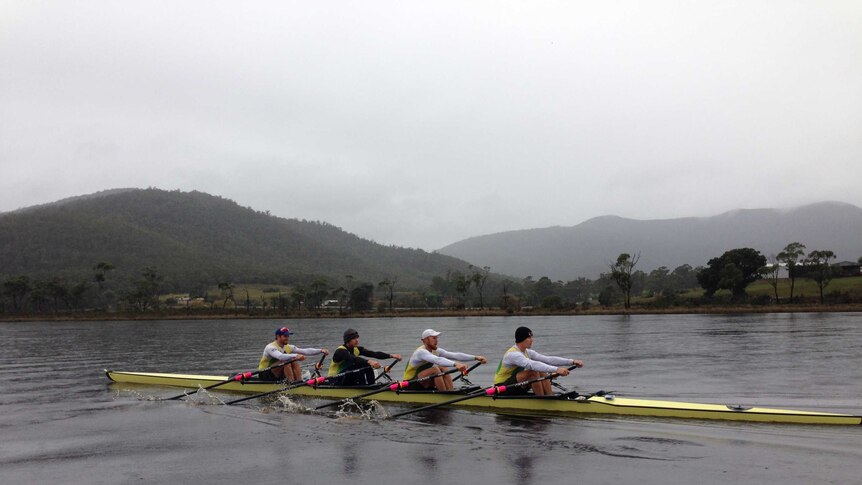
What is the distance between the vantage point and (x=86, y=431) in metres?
15.5

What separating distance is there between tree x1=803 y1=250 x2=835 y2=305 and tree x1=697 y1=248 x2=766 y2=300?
6.07m

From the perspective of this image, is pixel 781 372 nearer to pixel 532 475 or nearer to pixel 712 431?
pixel 712 431

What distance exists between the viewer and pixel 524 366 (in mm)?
14688

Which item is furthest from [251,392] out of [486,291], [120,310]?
[486,291]

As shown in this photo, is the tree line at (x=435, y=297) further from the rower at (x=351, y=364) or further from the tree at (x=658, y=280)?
the rower at (x=351, y=364)

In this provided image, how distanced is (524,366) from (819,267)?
287 feet

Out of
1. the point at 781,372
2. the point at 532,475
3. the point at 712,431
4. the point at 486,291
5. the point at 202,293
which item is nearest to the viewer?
the point at 532,475

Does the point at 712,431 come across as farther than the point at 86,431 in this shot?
No

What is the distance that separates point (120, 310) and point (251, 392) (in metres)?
108

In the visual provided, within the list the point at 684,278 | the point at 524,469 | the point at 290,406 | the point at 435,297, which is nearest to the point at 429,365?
the point at 290,406

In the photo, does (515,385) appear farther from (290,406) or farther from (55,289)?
(55,289)

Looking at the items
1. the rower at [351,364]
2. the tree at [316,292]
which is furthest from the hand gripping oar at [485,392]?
the tree at [316,292]

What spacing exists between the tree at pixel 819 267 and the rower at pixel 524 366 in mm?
83178

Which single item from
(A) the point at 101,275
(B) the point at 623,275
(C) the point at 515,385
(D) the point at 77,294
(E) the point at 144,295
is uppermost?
(A) the point at 101,275
